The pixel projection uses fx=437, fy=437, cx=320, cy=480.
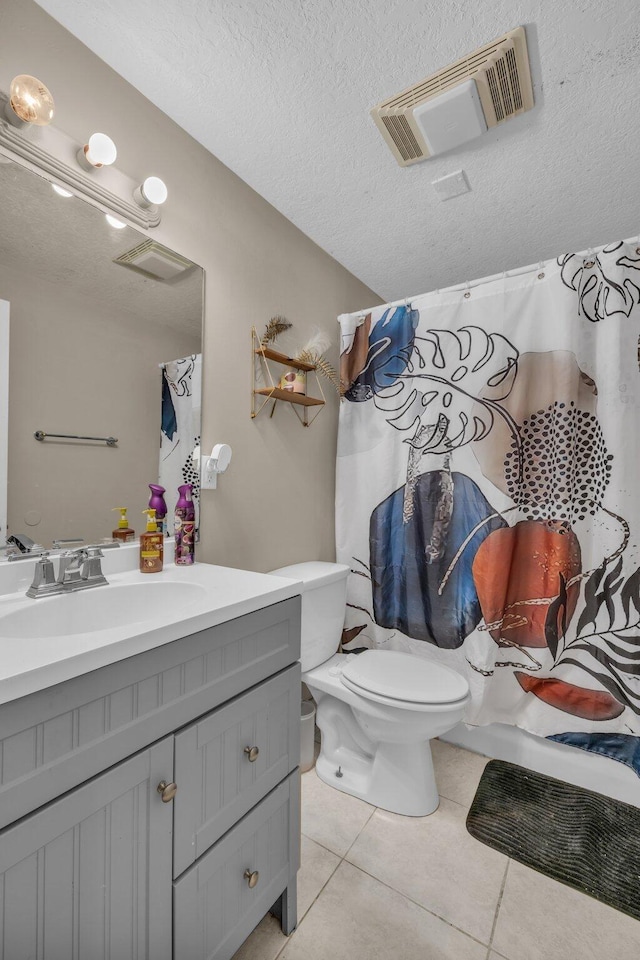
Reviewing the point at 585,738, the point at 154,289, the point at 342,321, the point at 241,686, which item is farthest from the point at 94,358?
the point at 585,738

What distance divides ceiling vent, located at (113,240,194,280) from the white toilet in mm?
1087

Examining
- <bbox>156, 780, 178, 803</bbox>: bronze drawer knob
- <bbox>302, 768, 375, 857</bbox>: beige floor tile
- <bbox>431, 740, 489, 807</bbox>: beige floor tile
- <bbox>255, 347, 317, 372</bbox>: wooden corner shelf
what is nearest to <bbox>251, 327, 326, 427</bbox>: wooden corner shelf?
<bbox>255, 347, 317, 372</bbox>: wooden corner shelf

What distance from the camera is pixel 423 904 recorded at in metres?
1.20

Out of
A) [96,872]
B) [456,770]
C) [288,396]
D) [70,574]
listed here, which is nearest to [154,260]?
[288,396]

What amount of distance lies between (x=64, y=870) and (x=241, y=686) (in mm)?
387

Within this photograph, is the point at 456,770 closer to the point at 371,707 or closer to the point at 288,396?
the point at 371,707

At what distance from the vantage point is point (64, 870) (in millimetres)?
660

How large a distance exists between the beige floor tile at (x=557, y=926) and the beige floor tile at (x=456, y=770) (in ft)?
1.11

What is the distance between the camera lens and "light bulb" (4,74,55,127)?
961mm

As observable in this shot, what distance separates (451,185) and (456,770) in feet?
7.41

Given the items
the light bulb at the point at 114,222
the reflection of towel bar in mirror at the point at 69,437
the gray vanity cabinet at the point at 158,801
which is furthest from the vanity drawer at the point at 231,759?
the light bulb at the point at 114,222

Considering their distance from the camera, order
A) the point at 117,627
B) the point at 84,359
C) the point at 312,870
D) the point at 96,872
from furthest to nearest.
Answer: the point at 312,870 → the point at 84,359 → the point at 117,627 → the point at 96,872

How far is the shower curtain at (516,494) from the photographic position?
154 centimetres

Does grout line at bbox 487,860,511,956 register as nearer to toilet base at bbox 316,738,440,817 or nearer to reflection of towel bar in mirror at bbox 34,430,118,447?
toilet base at bbox 316,738,440,817
